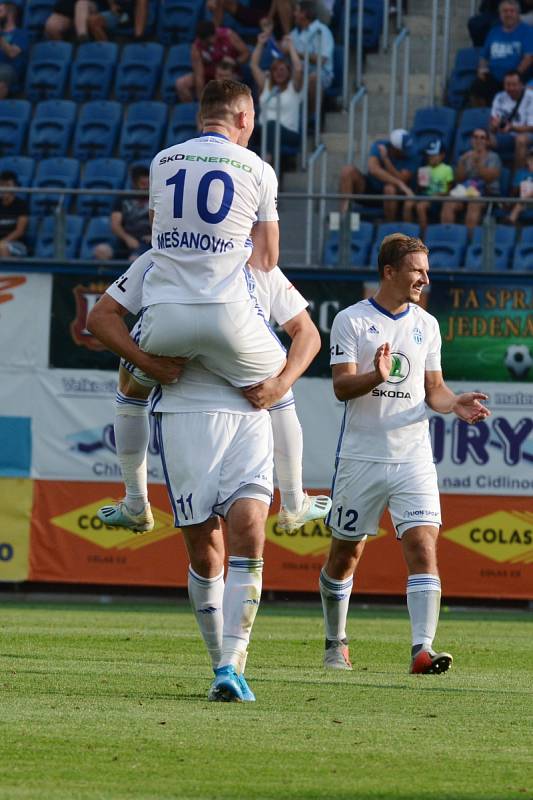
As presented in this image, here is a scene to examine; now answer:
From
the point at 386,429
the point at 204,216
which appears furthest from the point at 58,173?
the point at 204,216

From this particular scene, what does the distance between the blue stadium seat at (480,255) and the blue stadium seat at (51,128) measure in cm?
631

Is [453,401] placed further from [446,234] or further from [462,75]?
[462,75]

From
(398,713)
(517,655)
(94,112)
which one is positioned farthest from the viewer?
(94,112)

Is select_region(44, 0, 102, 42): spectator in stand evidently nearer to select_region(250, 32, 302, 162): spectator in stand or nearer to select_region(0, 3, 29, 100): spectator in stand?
select_region(0, 3, 29, 100): spectator in stand

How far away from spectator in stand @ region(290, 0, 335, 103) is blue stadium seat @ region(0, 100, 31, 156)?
145 inches

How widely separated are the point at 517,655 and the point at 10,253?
29.1 ft

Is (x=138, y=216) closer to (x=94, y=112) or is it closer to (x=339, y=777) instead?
(x=94, y=112)

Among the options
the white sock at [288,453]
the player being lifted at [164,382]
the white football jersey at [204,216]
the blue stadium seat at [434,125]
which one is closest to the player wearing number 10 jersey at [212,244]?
the white football jersey at [204,216]

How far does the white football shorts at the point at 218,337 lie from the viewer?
6.63 metres

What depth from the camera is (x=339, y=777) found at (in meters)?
5.01

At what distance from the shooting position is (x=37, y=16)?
2328 centimetres

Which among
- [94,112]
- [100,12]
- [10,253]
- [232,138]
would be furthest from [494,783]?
[100,12]

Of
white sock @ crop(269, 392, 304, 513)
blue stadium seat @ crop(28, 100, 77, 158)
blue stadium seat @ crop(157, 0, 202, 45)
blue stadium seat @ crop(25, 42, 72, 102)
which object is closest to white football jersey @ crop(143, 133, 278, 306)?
white sock @ crop(269, 392, 304, 513)

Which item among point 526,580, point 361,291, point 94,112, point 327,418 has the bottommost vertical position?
point 526,580
